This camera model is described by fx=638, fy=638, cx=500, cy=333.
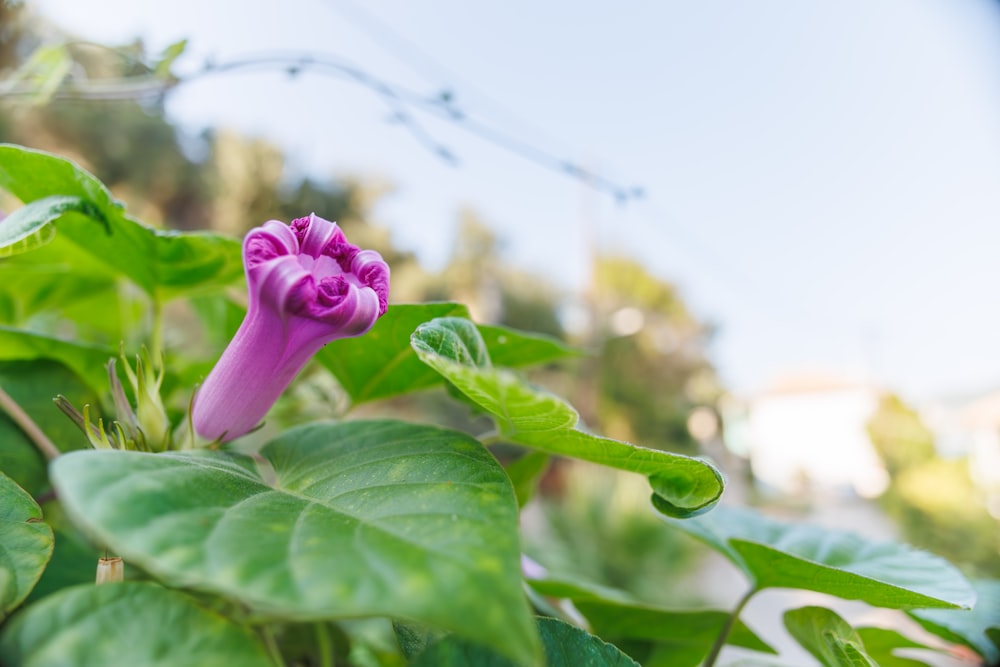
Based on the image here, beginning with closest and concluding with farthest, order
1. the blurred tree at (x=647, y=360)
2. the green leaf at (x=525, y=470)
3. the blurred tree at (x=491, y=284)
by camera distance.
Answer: the green leaf at (x=525, y=470), the blurred tree at (x=491, y=284), the blurred tree at (x=647, y=360)

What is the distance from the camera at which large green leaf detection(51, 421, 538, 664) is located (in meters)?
0.17

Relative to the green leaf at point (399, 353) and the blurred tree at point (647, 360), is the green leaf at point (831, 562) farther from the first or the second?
the blurred tree at point (647, 360)

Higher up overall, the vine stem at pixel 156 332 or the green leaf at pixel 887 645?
the green leaf at pixel 887 645

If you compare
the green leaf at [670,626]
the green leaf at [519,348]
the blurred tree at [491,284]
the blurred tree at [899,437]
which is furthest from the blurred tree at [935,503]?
the blurred tree at [491,284]

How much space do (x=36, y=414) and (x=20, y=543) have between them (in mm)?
201

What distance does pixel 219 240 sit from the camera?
0.46m

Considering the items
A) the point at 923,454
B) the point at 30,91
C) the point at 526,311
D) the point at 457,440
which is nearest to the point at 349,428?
the point at 457,440

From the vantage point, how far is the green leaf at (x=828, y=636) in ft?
1.02

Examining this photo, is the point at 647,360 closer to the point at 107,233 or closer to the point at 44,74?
the point at 44,74

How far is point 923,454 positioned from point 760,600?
7.97 feet

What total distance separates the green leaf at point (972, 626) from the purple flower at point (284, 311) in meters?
0.45

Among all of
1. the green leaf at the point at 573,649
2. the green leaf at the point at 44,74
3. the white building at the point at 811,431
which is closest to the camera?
the green leaf at the point at 573,649

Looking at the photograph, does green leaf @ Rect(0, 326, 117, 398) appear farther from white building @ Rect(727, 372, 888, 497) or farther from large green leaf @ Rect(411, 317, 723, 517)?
white building @ Rect(727, 372, 888, 497)

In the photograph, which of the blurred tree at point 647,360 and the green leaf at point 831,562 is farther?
the blurred tree at point 647,360
